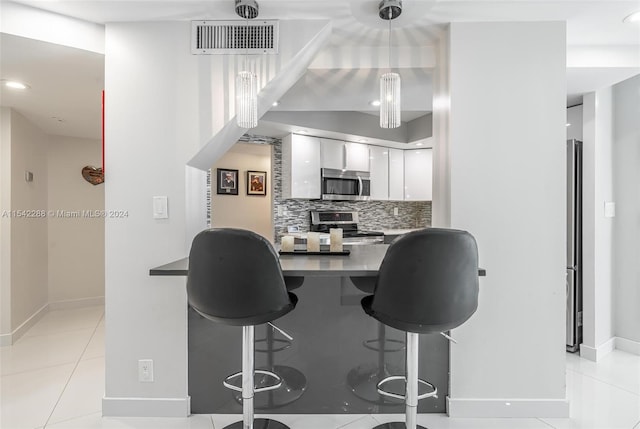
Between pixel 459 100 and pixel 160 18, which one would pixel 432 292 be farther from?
pixel 160 18

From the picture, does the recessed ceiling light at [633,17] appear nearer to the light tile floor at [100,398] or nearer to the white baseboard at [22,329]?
the light tile floor at [100,398]

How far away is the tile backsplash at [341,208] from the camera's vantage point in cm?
464

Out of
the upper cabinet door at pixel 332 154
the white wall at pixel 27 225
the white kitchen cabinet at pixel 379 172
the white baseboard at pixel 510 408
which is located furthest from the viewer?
the white kitchen cabinet at pixel 379 172

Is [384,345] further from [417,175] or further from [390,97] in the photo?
[417,175]

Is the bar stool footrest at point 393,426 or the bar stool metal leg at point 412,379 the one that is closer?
the bar stool metal leg at point 412,379

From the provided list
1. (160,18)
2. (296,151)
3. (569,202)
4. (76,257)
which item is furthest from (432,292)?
(76,257)

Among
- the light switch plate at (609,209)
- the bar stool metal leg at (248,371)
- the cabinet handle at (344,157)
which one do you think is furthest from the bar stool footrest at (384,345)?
the cabinet handle at (344,157)

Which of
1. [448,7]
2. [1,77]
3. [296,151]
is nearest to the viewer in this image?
[448,7]

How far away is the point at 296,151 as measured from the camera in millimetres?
4426

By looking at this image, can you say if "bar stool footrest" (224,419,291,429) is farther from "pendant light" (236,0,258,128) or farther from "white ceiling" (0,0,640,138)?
"white ceiling" (0,0,640,138)

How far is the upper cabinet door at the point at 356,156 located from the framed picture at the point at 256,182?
1.43 metres

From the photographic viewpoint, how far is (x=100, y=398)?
238cm

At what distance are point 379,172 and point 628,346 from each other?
129 inches

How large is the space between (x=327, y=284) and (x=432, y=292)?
81 centimetres
